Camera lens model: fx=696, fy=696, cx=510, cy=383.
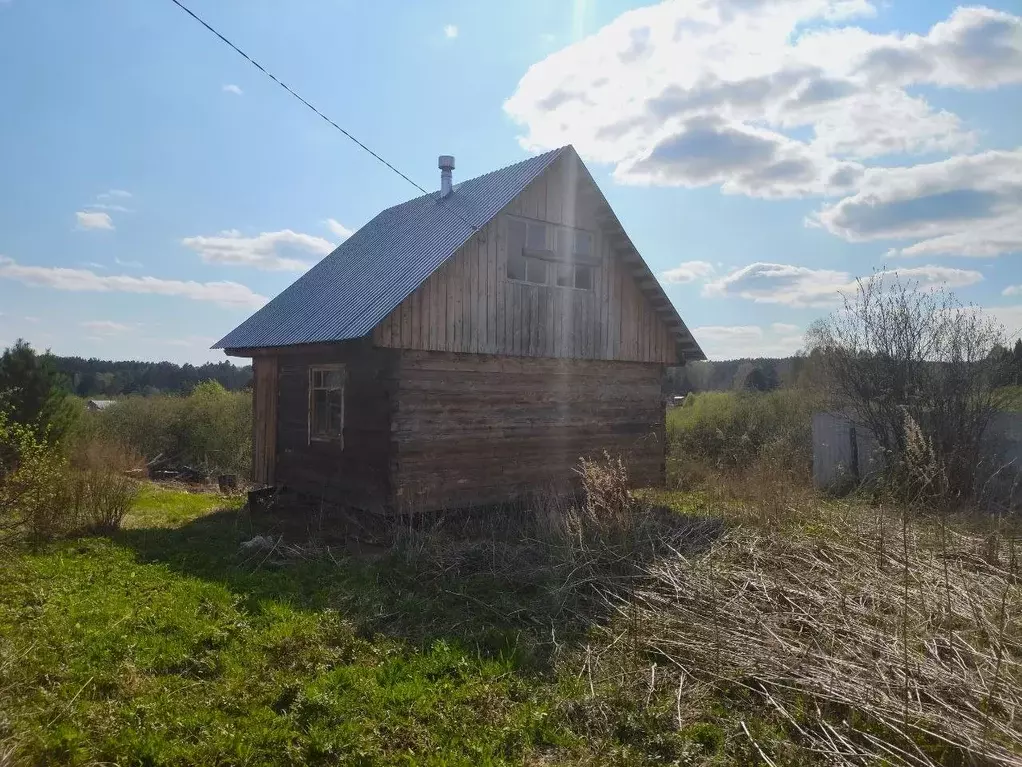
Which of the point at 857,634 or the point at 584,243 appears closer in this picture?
the point at 857,634

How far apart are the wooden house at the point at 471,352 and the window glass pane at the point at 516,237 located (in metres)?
0.03

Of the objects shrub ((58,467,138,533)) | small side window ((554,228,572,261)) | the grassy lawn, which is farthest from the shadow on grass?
small side window ((554,228,572,261))

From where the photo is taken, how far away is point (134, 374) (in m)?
54.5

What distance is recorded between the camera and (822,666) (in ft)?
17.0

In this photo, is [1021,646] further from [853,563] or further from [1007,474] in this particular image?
[1007,474]

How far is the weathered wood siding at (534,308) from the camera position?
37.4ft

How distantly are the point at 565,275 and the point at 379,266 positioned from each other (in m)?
3.61

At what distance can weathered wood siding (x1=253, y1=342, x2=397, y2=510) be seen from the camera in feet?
36.9

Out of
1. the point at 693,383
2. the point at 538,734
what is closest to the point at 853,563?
the point at 538,734

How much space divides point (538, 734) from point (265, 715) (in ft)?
6.35

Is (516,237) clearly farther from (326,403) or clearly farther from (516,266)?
(326,403)

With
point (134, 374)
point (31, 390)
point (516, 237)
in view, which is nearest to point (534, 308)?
point (516, 237)

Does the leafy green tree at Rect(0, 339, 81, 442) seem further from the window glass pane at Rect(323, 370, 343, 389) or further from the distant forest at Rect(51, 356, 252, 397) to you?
the distant forest at Rect(51, 356, 252, 397)

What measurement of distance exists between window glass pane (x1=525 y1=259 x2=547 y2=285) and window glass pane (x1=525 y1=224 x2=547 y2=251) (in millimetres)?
271
